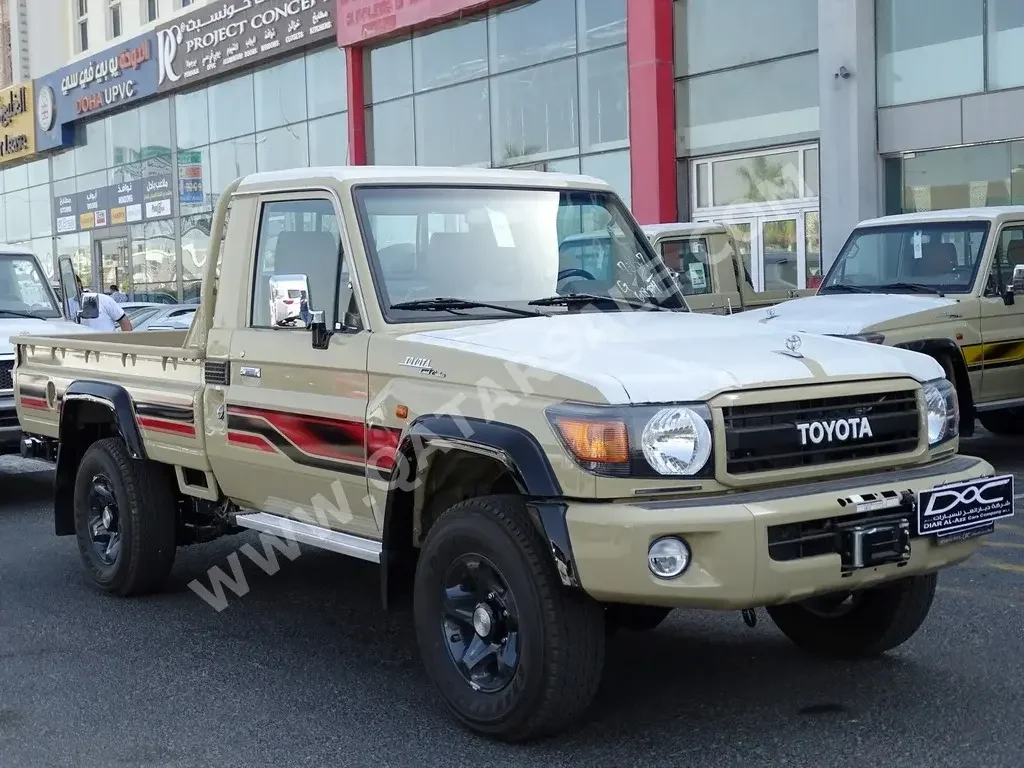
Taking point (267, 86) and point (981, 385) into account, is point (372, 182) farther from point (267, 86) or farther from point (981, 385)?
point (267, 86)

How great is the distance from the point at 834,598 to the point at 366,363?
2070 mm

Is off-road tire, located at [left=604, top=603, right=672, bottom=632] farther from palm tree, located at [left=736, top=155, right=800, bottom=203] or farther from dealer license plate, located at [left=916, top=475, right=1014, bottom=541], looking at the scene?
palm tree, located at [left=736, top=155, right=800, bottom=203]

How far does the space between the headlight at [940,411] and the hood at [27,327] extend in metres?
7.30

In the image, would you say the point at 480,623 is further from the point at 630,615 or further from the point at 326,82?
the point at 326,82

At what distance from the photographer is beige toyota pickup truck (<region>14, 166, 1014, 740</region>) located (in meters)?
4.07

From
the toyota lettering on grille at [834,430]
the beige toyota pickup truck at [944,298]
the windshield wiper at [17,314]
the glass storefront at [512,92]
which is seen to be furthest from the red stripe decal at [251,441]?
the glass storefront at [512,92]

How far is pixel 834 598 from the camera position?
17.0 feet

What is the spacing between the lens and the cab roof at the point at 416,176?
17.6 feet

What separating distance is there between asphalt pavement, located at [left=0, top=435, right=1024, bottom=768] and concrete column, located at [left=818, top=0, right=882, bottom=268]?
465 inches

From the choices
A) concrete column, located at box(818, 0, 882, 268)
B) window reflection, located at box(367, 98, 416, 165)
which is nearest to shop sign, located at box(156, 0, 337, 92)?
window reflection, located at box(367, 98, 416, 165)

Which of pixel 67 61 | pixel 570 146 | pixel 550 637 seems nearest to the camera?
pixel 550 637

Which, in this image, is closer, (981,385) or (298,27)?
(981,385)

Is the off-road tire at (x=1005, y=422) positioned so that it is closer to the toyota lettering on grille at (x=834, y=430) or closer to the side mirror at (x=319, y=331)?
the toyota lettering on grille at (x=834, y=430)

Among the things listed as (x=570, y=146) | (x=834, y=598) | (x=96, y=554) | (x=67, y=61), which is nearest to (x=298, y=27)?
(x=570, y=146)
